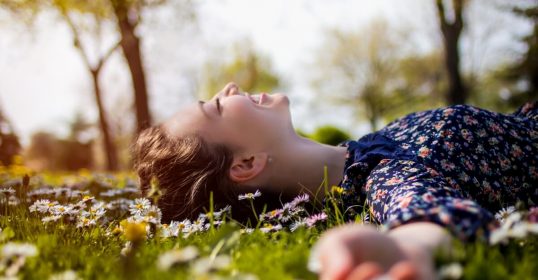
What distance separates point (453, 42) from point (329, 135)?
4988 millimetres

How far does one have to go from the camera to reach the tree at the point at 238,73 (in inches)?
1076

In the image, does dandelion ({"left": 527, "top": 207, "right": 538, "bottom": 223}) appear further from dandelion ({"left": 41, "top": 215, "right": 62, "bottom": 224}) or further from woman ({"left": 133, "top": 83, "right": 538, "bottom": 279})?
dandelion ({"left": 41, "top": 215, "right": 62, "bottom": 224})

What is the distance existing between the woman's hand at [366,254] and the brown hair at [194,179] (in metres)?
1.50

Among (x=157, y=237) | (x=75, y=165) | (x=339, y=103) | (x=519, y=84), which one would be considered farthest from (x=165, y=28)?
(x=75, y=165)

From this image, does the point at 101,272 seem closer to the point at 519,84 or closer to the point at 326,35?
the point at 519,84

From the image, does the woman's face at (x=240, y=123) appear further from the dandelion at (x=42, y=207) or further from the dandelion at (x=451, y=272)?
the dandelion at (x=451, y=272)

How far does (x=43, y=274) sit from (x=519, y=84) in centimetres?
2093

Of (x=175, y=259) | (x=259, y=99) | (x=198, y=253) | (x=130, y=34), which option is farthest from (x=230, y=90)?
(x=130, y=34)

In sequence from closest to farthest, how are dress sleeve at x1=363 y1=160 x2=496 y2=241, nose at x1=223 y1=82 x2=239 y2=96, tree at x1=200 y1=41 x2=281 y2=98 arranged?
dress sleeve at x1=363 y1=160 x2=496 y2=241
nose at x1=223 y1=82 x2=239 y2=96
tree at x1=200 y1=41 x2=281 y2=98

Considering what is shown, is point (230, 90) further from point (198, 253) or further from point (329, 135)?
point (329, 135)

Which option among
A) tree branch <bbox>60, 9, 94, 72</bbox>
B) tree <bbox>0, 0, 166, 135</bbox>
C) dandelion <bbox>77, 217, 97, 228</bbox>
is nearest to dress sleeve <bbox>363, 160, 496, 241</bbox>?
dandelion <bbox>77, 217, 97, 228</bbox>

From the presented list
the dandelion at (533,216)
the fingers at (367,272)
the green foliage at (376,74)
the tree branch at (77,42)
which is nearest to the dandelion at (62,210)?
the fingers at (367,272)

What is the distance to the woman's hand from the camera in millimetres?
1151

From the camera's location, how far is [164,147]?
285 centimetres
